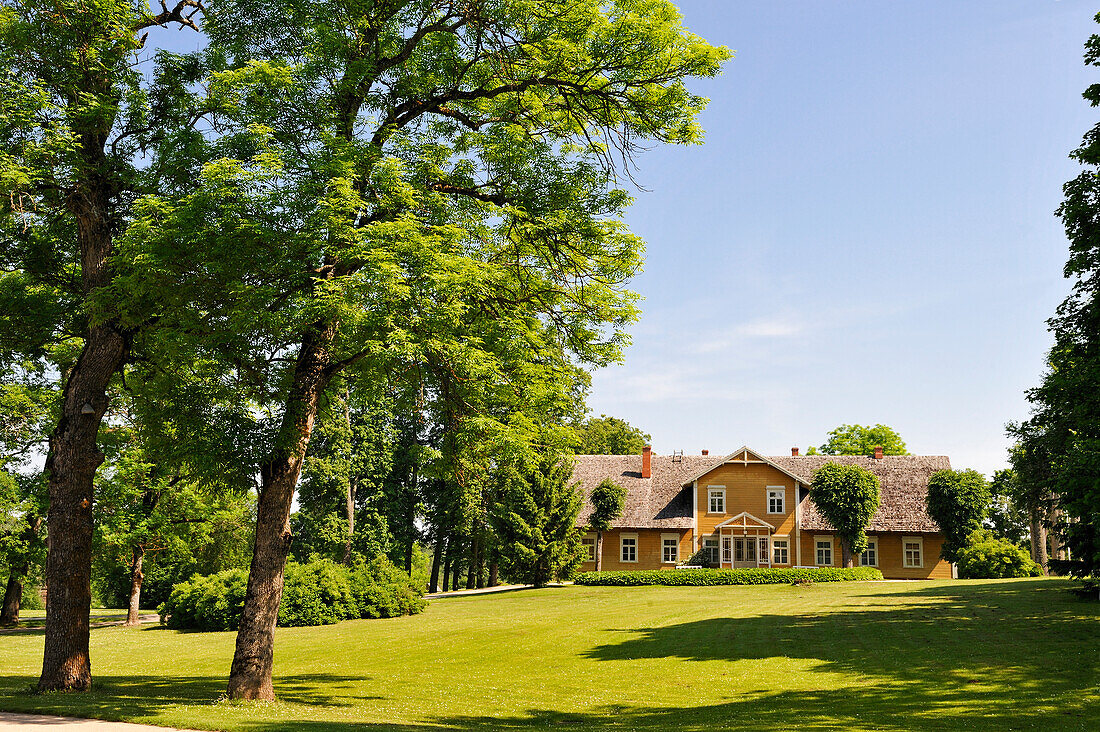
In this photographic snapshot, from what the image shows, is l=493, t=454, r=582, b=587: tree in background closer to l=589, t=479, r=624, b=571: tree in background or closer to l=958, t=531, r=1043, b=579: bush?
l=589, t=479, r=624, b=571: tree in background

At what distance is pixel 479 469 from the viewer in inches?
615

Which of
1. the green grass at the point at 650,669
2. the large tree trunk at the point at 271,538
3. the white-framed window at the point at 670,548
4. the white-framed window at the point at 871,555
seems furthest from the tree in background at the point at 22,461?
the white-framed window at the point at 871,555

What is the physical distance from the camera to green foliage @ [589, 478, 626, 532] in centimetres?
4891

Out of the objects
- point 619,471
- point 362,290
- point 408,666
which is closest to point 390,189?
point 362,290

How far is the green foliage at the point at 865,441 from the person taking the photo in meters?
71.9

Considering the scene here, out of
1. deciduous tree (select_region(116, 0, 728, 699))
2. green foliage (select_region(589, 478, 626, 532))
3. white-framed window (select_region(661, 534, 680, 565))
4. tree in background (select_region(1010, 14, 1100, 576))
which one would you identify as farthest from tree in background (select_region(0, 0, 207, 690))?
white-framed window (select_region(661, 534, 680, 565))

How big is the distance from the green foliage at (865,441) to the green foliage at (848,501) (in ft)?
84.7

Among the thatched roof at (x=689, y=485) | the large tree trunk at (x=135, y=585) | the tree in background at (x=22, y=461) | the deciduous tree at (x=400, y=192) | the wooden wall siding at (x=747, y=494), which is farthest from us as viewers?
the wooden wall siding at (x=747, y=494)

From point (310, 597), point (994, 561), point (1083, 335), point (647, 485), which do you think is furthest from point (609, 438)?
point (1083, 335)

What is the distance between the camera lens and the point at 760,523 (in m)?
50.0

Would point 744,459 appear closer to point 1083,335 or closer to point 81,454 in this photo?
point 1083,335

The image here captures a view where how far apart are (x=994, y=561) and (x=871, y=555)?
26.5 ft

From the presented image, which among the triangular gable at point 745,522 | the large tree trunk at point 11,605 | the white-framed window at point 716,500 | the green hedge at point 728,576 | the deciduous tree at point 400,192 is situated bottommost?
the large tree trunk at point 11,605

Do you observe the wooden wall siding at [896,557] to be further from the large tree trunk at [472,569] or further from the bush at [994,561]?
the large tree trunk at [472,569]
